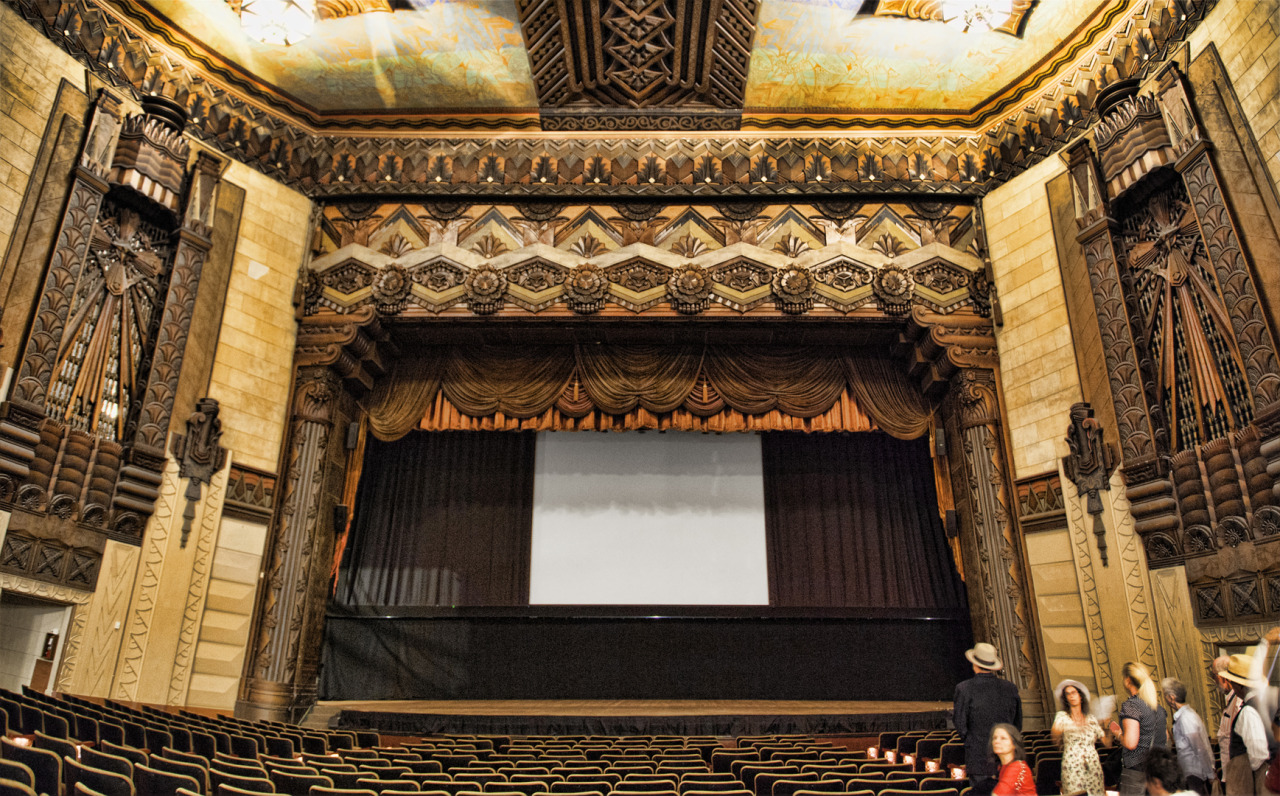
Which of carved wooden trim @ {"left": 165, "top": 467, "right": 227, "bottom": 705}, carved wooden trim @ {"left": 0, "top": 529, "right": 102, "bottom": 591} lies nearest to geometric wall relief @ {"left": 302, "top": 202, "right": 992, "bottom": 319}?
carved wooden trim @ {"left": 165, "top": 467, "right": 227, "bottom": 705}

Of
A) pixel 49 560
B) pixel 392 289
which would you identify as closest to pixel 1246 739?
pixel 49 560

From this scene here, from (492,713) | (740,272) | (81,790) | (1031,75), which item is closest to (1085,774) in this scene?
(81,790)

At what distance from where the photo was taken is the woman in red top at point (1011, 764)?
3592mm

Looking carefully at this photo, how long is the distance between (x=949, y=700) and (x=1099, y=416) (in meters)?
5.58

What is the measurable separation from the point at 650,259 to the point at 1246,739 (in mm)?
9057

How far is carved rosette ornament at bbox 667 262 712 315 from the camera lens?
1128 cm

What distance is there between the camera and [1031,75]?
11086 mm

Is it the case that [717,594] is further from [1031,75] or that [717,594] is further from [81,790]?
[81,790]

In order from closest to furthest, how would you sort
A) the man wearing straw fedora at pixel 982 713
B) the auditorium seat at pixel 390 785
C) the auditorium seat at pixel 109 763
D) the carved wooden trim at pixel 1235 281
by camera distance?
the auditorium seat at pixel 109 763 < the auditorium seat at pixel 390 785 < the man wearing straw fedora at pixel 982 713 < the carved wooden trim at pixel 1235 281

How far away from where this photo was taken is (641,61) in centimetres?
1130

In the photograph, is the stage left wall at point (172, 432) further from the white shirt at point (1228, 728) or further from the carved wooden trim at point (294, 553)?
the white shirt at point (1228, 728)

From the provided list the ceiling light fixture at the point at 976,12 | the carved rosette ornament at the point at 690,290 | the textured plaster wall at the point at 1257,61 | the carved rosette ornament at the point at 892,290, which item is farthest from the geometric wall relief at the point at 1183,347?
the carved rosette ornament at the point at 690,290

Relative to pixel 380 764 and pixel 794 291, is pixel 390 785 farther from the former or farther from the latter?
pixel 794 291

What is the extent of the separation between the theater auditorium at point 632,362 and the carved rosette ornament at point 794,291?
6 centimetres
